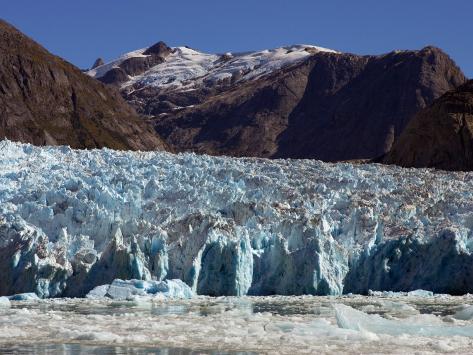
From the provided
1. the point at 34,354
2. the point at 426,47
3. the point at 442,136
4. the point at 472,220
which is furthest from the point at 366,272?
the point at 426,47

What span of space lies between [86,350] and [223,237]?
10.5 metres

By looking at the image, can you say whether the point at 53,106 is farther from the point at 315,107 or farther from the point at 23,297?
the point at 23,297

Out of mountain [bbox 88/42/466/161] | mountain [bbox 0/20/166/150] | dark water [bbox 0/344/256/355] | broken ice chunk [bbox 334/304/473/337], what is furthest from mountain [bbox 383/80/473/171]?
mountain [bbox 88/42/466/161]

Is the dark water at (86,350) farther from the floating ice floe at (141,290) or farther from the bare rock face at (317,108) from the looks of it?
the bare rock face at (317,108)

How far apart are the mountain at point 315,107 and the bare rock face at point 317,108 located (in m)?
0.16

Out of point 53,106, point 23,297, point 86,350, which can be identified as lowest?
point 86,350

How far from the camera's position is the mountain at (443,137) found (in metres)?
60.0

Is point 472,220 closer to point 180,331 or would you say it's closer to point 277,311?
point 277,311

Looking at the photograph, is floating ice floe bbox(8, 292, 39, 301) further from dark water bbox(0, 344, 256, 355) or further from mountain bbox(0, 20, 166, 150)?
mountain bbox(0, 20, 166, 150)

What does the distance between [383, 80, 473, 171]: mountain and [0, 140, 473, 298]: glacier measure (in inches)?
1301

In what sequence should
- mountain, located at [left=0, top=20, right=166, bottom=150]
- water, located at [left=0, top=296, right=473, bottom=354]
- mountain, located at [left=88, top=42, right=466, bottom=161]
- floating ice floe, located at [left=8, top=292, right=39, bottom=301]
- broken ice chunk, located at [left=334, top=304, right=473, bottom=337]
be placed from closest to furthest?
water, located at [left=0, top=296, right=473, bottom=354]
broken ice chunk, located at [left=334, top=304, right=473, bottom=337]
floating ice floe, located at [left=8, top=292, right=39, bottom=301]
mountain, located at [left=0, top=20, right=166, bottom=150]
mountain, located at [left=88, top=42, right=466, bottom=161]

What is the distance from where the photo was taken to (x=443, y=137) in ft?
200

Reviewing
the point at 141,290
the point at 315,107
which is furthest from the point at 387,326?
the point at 315,107

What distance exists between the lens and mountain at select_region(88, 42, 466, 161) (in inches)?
5153
